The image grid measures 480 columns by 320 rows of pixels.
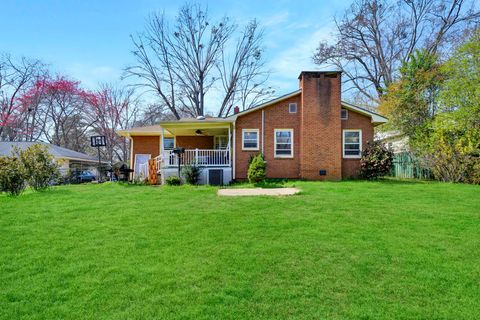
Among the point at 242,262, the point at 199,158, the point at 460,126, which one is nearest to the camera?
the point at 242,262

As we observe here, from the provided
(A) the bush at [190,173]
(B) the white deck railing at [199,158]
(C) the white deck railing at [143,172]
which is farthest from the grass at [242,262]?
(C) the white deck railing at [143,172]

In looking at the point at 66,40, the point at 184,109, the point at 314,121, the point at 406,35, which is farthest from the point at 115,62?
the point at 406,35

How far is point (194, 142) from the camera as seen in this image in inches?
792

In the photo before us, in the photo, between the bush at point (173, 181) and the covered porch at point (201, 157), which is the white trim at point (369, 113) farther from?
the bush at point (173, 181)

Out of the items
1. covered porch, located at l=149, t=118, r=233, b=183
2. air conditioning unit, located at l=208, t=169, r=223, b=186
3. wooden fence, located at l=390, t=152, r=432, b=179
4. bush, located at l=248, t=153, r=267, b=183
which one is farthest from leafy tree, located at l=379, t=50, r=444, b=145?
air conditioning unit, located at l=208, t=169, r=223, b=186

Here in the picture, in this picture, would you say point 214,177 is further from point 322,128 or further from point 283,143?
point 322,128

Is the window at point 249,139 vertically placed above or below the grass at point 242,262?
above

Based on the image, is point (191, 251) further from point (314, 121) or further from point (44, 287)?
point (314, 121)

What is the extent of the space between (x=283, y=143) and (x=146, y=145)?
9518mm

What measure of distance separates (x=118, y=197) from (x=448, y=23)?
91.7 feet

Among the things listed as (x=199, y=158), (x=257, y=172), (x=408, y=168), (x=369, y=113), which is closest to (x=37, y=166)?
(x=199, y=158)

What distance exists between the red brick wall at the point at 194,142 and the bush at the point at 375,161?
925cm

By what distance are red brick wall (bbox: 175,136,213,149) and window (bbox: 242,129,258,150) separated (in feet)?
15.8

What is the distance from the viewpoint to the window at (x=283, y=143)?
1578 centimetres
